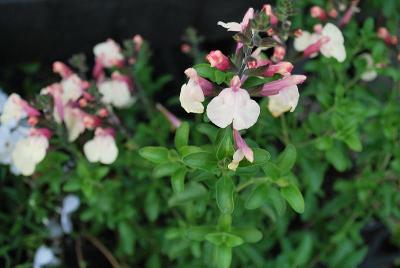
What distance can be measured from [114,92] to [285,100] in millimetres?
459

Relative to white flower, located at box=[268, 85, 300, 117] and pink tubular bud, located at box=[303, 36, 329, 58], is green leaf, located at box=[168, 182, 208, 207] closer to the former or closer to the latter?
white flower, located at box=[268, 85, 300, 117]

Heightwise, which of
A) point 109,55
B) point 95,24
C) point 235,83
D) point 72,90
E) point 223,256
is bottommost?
point 223,256

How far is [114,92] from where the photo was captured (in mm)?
1240

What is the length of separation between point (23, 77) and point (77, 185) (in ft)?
2.34

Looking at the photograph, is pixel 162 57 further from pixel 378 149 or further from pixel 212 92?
pixel 212 92

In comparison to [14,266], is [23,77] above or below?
above

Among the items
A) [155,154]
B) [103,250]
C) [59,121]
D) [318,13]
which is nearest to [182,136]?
[155,154]

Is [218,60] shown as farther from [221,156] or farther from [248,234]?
[248,234]

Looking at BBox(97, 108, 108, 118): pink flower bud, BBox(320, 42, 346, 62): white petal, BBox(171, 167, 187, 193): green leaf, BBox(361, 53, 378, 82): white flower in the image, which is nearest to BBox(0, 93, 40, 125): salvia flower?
BBox(97, 108, 108, 118): pink flower bud

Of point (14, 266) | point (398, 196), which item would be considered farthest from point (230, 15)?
point (14, 266)

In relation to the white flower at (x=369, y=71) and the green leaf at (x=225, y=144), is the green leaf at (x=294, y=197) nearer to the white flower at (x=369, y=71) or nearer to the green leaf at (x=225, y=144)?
the green leaf at (x=225, y=144)

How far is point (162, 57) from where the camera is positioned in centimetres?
188

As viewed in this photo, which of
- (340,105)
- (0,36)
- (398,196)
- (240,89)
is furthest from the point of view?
(0,36)

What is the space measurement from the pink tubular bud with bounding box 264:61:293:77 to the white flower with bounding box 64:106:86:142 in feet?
1.40
